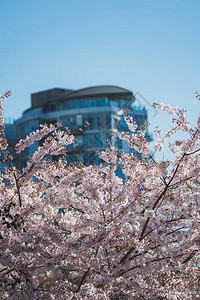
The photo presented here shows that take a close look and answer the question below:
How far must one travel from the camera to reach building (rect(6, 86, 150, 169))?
64.1m

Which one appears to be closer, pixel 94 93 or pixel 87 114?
pixel 87 114

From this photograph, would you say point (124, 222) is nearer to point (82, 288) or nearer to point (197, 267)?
point (82, 288)

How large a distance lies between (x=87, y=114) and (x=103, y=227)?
190 ft

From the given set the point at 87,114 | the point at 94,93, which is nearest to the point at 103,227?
the point at 87,114

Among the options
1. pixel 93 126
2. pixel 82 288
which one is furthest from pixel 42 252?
pixel 93 126

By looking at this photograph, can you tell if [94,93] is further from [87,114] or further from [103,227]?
[103,227]

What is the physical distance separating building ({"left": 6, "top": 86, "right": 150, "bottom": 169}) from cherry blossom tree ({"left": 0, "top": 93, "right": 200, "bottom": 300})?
51.6 m

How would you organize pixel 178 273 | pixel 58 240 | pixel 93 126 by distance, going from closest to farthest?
pixel 58 240
pixel 178 273
pixel 93 126

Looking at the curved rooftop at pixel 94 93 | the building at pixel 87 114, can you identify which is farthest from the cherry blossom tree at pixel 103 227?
the curved rooftop at pixel 94 93

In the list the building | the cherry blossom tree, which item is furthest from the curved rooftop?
the cherry blossom tree

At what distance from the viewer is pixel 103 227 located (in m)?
8.60

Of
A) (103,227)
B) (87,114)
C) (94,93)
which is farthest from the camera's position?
(94,93)

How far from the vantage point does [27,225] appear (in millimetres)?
9203

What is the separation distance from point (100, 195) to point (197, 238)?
6.67 feet
